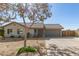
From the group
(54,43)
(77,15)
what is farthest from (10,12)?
(77,15)

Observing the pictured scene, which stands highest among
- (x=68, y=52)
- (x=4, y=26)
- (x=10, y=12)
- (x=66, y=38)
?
(x=10, y=12)

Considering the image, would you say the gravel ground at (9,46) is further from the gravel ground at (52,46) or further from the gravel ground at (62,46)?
the gravel ground at (62,46)

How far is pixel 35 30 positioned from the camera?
3.47 m

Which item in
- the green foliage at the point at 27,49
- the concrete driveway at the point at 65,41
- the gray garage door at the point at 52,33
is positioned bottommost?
the green foliage at the point at 27,49

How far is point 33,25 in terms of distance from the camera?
3502 millimetres

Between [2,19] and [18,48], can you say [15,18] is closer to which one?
[2,19]

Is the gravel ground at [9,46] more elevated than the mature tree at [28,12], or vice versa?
the mature tree at [28,12]

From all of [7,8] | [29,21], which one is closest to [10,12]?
[7,8]

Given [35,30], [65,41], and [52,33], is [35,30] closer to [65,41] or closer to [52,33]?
[52,33]

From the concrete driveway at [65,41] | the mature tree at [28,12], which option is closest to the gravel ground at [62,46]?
the concrete driveway at [65,41]

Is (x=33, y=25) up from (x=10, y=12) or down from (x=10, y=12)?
down

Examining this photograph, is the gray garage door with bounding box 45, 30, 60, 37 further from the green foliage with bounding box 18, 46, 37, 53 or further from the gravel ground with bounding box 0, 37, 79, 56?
the green foliage with bounding box 18, 46, 37, 53

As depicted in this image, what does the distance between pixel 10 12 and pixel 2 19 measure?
177 mm

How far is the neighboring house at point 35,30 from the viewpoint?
346cm
